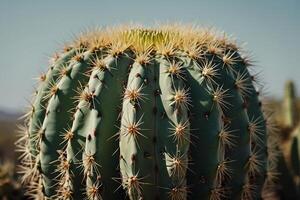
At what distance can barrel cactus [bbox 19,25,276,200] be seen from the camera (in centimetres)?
297

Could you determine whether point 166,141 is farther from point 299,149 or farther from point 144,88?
point 299,149

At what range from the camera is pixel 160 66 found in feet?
10.5

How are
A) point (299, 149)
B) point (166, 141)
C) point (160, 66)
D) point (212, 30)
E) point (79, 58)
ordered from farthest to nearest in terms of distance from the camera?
point (299, 149) → point (212, 30) → point (79, 58) → point (160, 66) → point (166, 141)

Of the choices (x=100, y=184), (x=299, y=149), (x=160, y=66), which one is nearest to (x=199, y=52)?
(x=160, y=66)

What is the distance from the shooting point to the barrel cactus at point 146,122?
2973 mm

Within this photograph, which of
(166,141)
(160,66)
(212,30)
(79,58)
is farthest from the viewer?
(212,30)

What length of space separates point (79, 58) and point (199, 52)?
2.71ft

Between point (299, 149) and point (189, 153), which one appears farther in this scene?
point (299, 149)

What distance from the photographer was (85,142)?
122 inches

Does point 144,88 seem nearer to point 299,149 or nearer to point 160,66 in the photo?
point 160,66

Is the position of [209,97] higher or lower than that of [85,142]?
higher

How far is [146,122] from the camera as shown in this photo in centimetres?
299

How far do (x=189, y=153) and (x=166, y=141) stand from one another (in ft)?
0.72

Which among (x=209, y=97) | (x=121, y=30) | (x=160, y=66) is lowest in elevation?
(x=209, y=97)
